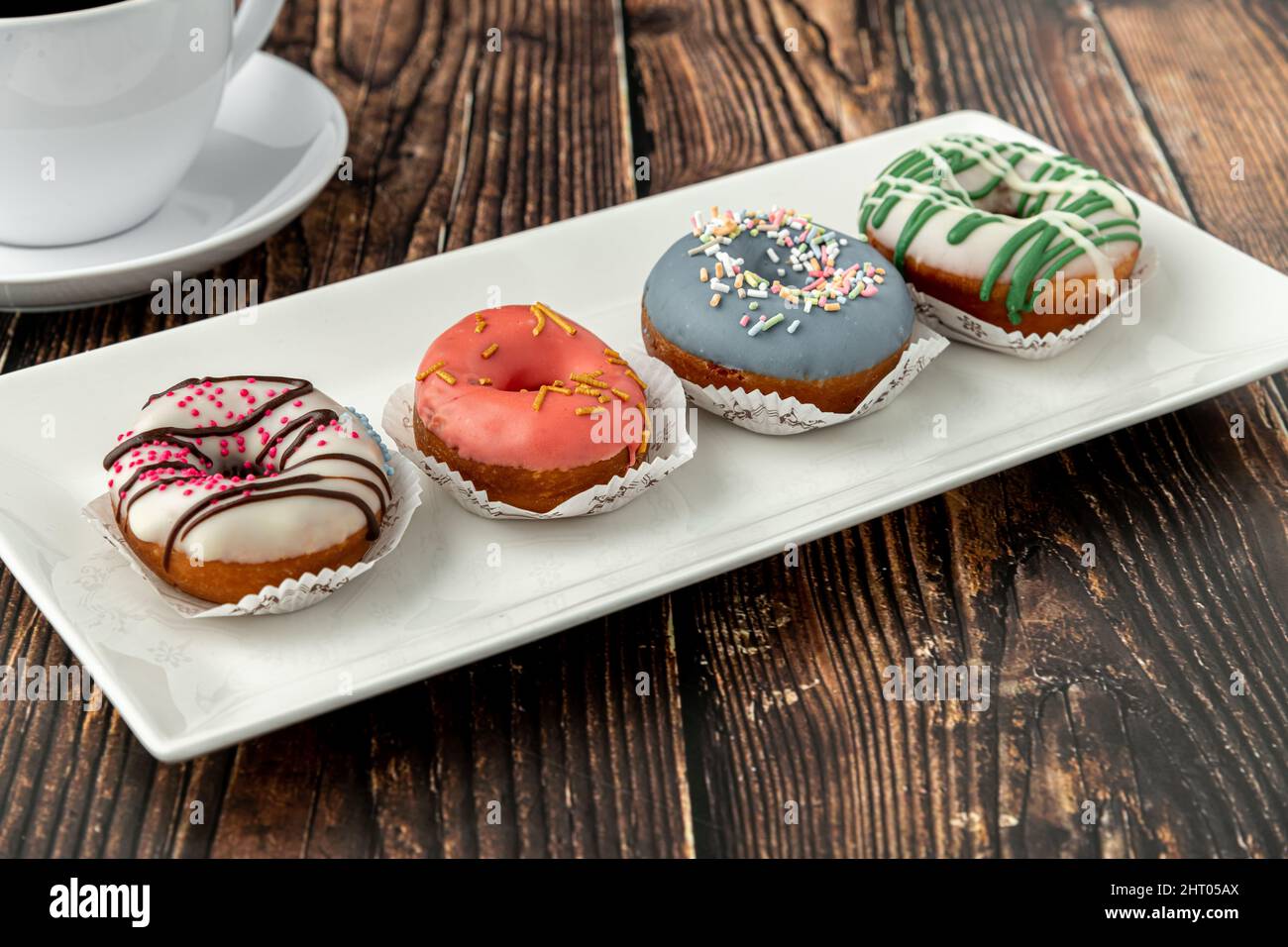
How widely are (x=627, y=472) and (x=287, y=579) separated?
420mm

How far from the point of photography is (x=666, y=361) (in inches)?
71.5

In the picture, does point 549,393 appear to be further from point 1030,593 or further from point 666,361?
point 1030,593

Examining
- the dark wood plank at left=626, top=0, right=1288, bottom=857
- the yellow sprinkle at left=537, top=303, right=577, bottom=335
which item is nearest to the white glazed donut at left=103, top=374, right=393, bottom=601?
the yellow sprinkle at left=537, top=303, right=577, bottom=335

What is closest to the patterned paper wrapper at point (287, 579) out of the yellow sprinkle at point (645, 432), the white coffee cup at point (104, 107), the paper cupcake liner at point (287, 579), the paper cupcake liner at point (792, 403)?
the paper cupcake liner at point (287, 579)

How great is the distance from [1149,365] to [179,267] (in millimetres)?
1401

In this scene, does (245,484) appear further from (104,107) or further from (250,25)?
(250,25)

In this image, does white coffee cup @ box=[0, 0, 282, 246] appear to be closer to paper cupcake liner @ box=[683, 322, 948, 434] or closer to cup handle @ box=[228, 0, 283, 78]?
cup handle @ box=[228, 0, 283, 78]

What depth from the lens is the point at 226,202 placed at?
85.1 inches

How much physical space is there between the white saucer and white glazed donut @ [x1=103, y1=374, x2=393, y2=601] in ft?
1.19

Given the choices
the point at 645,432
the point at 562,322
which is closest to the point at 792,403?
the point at 645,432

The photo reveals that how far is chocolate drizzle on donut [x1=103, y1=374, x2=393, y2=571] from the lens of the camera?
1446 mm

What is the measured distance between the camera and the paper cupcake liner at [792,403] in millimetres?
1731

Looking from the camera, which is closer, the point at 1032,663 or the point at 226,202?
the point at 1032,663
